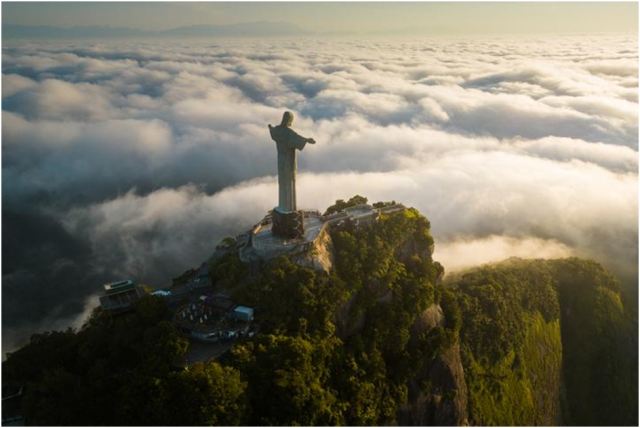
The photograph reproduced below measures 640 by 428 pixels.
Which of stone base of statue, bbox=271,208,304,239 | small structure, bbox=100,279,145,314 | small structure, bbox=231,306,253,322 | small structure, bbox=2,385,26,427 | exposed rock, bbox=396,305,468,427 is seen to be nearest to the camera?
small structure, bbox=2,385,26,427

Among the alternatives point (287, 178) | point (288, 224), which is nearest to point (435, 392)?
point (288, 224)

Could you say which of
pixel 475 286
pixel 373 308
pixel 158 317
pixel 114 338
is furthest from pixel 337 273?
pixel 475 286

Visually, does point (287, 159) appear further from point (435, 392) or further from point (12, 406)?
point (12, 406)

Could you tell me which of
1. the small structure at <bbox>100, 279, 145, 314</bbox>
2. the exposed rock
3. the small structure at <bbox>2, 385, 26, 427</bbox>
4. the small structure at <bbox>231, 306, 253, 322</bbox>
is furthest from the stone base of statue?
the small structure at <bbox>2, 385, 26, 427</bbox>

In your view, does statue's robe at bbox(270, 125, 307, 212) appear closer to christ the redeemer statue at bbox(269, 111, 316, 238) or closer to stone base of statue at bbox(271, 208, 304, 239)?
christ the redeemer statue at bbox(269, 111, 316, 238)

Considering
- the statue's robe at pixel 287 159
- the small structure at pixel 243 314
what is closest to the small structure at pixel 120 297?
the small structure at pixel 243 314

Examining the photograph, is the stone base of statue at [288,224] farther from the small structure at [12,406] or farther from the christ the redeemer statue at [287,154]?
the small structure at [12,406]
